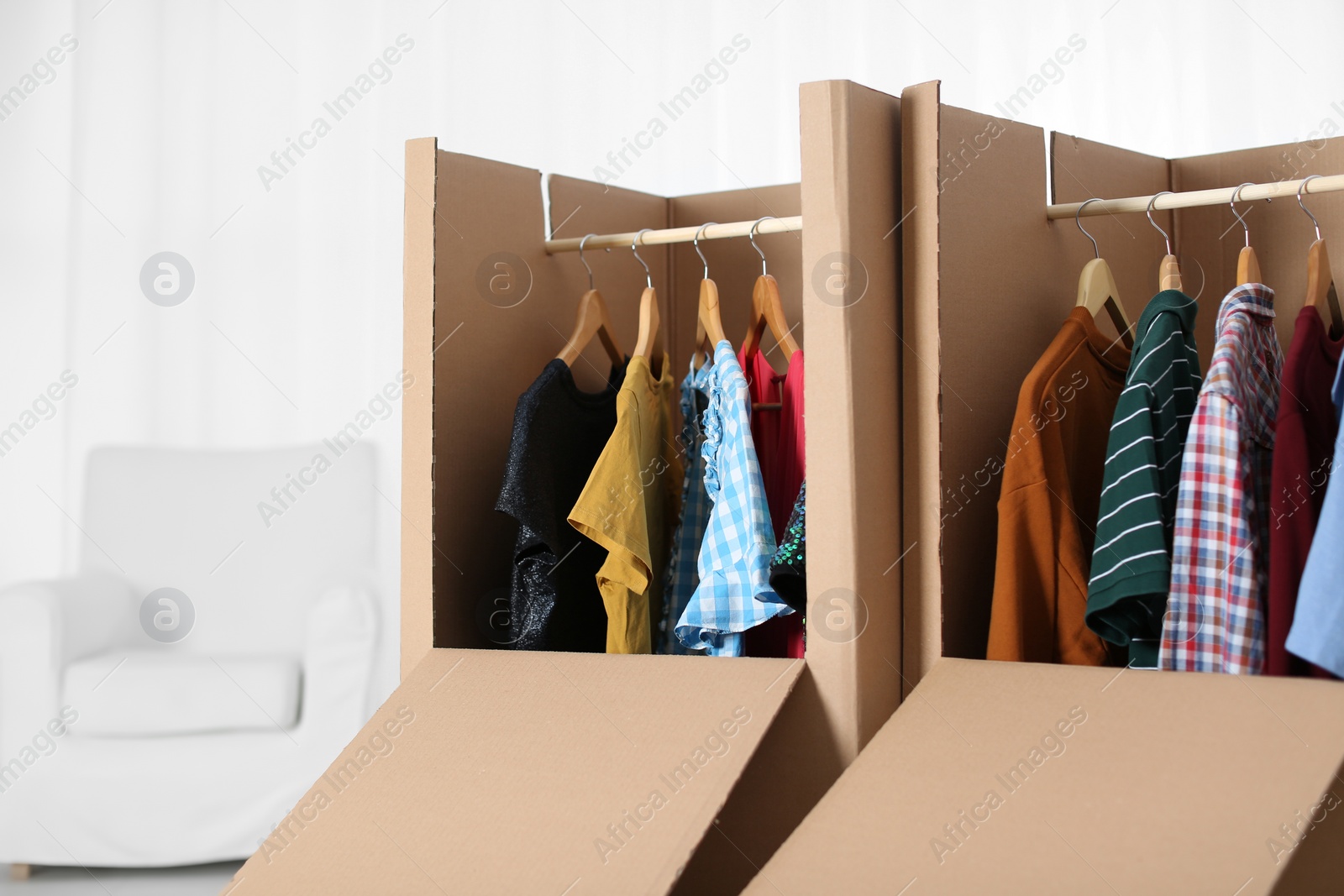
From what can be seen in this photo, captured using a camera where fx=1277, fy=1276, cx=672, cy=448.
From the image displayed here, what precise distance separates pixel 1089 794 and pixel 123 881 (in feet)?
6.73

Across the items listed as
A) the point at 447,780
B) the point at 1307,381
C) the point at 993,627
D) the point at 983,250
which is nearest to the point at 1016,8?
the point at 983,250

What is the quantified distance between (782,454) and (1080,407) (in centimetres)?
38

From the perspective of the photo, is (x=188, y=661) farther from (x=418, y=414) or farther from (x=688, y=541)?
(x=688, y=541)

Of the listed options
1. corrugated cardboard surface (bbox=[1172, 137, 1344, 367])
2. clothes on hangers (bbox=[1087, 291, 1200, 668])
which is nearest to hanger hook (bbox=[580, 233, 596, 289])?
clothes on hangers (bbox=[1087, 291, 1200, 668])

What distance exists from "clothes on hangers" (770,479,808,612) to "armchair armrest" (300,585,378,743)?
136cm

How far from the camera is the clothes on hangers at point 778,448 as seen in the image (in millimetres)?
1615

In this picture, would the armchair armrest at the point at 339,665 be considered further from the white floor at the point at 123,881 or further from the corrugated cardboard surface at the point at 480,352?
the corrugated cardboard surface at the point at 480,352

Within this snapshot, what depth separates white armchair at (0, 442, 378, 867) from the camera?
249 centimetres

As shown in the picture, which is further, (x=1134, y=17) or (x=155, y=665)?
(x=155, y=665)

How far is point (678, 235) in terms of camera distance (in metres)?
1.76

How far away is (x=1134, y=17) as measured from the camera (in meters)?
2.40

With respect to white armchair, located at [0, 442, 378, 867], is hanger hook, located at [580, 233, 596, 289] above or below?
above

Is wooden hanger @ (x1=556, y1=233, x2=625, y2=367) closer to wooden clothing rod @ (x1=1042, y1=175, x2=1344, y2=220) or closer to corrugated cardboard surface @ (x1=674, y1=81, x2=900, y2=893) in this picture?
corrugated cardboard surface @ (x1=674, y1=81, x2=900, y2=893)

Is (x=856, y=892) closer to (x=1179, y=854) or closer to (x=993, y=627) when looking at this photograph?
(x=1179, y=854)
